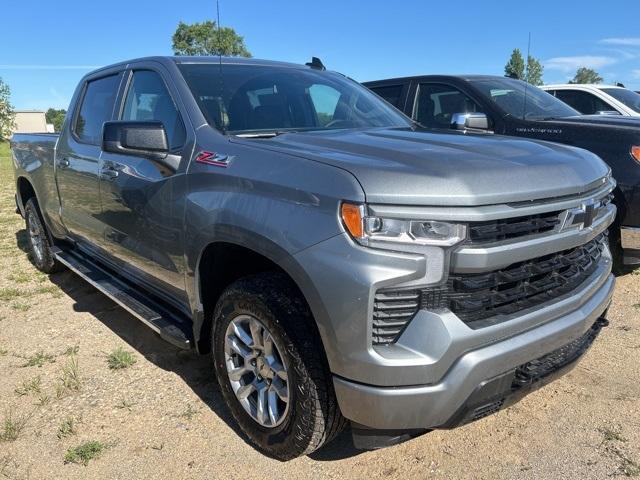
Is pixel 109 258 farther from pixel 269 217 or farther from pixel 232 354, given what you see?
pixel 269 217

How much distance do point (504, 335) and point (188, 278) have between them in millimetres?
1610

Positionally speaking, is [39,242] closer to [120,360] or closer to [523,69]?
[120,360]

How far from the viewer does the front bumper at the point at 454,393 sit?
1999 millimetres

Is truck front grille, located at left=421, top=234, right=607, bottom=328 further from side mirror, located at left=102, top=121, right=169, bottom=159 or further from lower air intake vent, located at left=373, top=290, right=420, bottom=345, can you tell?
side mirror, located at left=102, top=121, right=169, bottom=159

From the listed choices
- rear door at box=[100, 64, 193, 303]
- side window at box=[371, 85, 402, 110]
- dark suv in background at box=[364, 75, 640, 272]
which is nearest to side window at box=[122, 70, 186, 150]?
rear door at box=[100, 64, 193, 303]

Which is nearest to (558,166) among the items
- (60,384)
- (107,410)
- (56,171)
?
(107,410)

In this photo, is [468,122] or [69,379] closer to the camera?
[69,379]

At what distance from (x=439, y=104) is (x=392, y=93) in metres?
0.68

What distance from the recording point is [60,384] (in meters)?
3.41

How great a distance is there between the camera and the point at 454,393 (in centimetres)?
201

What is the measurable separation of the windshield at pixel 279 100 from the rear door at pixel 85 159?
3.52 ft

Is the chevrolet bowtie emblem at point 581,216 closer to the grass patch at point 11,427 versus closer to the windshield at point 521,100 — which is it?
the grass patch at point 11,427

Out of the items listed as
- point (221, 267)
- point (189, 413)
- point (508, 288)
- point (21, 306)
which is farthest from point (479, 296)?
point (21, 306)

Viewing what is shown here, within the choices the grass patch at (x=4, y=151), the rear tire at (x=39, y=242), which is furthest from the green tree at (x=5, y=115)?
the rear tire at (x=39, y=242)
